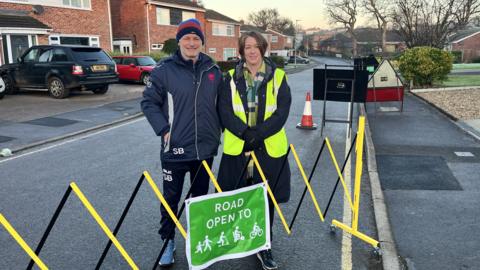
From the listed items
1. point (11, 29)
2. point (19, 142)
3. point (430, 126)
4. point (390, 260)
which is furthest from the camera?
point (11, 29)

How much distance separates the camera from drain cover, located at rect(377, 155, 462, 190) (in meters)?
5.72

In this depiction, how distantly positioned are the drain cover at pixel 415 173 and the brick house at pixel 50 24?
18887 mm

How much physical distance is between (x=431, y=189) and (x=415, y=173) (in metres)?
0.73

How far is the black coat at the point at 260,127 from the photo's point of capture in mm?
3375

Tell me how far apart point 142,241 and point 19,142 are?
5.80 metres

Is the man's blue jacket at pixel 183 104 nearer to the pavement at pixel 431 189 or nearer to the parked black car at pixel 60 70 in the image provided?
the pavement at pixel 431 189

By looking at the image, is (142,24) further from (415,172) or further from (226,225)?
(226,225)

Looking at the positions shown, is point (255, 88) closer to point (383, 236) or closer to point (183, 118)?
point (183, 118)

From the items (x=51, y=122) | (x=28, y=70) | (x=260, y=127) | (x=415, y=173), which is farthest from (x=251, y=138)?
(x=28, y=70)

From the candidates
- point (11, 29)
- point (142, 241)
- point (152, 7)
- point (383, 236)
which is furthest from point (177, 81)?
point (152, 7)

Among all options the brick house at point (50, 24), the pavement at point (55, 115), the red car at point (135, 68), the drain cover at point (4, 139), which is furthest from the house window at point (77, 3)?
the drain cover at point (4, 139)

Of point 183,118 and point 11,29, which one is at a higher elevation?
point 11,29

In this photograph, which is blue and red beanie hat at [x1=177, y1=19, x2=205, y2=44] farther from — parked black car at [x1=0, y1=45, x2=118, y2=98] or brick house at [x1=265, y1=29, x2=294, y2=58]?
brick house at [x1=265, y1=29, x2=294, y2=58]

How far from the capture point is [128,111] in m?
12.9
